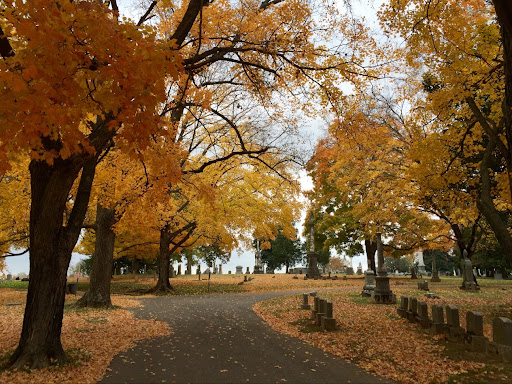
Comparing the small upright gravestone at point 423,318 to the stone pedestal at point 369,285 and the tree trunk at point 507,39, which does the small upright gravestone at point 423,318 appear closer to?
the tree trunk at point 507,39

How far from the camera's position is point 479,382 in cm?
472

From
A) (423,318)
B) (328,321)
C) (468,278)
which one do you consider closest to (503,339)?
→ (423,318)

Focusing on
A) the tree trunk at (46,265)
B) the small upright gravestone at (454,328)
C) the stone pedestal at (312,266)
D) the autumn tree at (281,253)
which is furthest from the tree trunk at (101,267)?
the autumn tree at (281,253)

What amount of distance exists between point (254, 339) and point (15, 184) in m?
10.8

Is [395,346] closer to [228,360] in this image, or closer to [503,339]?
[503,339]

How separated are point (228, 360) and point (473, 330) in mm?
4580

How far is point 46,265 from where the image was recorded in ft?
19.3

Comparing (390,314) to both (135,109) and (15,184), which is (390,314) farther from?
(15,184)

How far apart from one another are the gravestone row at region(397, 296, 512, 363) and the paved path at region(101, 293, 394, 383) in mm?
2283

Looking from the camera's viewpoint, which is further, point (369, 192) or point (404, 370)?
point (369, 192)

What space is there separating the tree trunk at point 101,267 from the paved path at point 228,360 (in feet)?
17.4

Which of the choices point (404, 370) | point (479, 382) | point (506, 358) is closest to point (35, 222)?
point (404, 370)

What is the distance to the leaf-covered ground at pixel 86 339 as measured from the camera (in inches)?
203

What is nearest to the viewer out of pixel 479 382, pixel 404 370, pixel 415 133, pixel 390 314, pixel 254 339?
pixel 479 382
